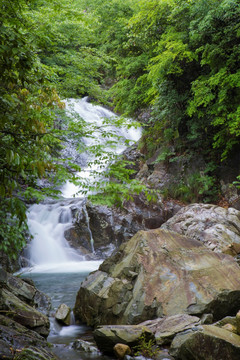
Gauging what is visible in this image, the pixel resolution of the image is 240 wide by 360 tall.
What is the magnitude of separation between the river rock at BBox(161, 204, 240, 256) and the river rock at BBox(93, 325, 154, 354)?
12.4ft

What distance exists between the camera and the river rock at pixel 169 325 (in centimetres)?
386

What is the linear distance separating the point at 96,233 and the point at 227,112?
22.0ft

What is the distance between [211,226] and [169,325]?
476 cm

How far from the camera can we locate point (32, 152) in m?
2.79

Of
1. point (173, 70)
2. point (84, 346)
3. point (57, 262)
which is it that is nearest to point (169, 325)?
point (84, 346)

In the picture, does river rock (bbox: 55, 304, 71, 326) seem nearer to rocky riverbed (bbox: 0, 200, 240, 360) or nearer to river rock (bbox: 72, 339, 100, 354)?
rocky riverbed (bbox: 0, 200, 240, 360)

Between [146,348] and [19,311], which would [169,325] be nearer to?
[146,348]

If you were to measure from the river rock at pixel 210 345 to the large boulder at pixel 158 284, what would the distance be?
1.02 m

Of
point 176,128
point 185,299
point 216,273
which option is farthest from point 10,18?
point 176,128

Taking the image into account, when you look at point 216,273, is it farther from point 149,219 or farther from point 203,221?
point 149,219

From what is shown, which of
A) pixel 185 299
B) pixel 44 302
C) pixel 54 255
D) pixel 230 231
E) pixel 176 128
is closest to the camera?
pixel 185 299

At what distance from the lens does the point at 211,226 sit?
835 cm

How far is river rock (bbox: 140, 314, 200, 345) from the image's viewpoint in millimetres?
3863

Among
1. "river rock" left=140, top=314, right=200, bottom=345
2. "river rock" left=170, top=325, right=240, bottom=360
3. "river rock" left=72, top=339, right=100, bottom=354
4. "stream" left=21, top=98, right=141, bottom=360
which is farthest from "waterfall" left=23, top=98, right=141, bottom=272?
"river rock" left=170, top=325, right=240, bottom=360
